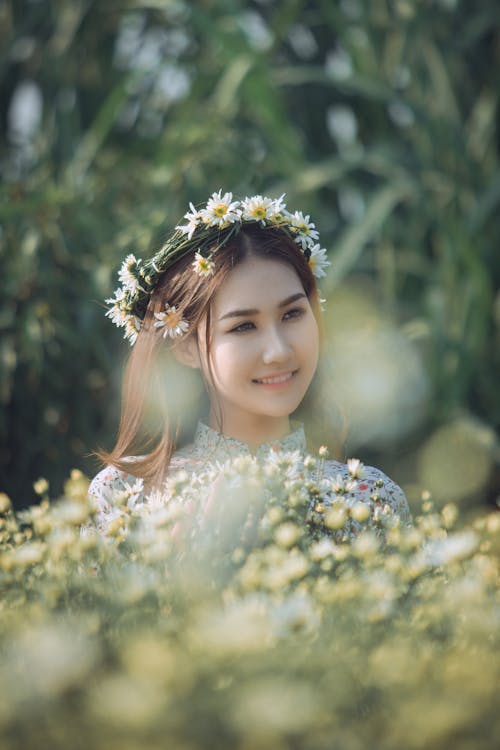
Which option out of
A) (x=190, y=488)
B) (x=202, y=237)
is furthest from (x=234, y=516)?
(x=202, y=237)

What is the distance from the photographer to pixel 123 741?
0.57m

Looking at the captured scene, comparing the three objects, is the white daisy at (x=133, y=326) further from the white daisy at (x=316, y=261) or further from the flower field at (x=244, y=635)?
the flower field at (x=244, y=635)

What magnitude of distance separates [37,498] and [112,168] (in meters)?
1.58

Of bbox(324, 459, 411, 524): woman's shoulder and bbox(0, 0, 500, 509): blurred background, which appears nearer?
bbox(324, 459, 411, 524): woman's shoulder

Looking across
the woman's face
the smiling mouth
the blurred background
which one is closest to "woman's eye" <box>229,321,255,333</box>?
the woman's face

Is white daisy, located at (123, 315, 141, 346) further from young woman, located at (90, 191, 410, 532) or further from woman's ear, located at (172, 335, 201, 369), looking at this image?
woman's ear, located at (172, 335, 201, 369)

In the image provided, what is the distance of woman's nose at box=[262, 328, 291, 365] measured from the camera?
1674 millimetres

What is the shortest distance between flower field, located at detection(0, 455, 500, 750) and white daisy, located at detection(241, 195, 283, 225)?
0.74 m

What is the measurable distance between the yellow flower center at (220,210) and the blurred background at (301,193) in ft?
1.63

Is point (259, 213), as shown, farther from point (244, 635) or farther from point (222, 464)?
point (244, 635)

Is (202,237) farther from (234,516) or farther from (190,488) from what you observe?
(234,516)

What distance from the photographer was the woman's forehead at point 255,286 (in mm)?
1719

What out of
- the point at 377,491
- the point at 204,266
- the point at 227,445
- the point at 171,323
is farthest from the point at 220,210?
the point at 377,491

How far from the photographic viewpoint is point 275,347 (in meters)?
1.68
